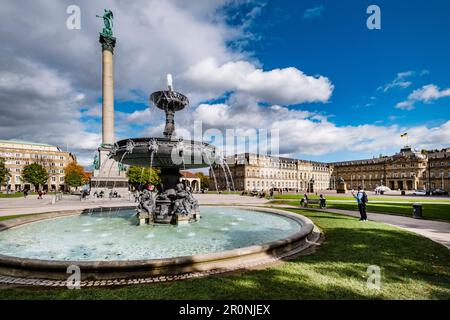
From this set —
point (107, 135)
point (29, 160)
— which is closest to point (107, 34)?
point (107, 135)

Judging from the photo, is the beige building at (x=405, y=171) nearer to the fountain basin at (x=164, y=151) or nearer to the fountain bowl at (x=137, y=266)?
the fountain basin at (x=164, y=151)

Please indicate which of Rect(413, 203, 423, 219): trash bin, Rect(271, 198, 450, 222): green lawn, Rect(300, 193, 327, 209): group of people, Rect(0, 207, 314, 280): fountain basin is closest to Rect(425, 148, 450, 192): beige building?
Rect(271, 198, 450, 222): green lawn

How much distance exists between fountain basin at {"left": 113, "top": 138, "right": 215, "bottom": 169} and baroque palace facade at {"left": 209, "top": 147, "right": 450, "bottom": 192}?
7117cm

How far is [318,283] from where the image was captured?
4.70 metres

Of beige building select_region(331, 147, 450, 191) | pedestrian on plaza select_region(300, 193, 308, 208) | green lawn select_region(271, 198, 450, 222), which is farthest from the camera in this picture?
beige building select_region(331, 147, 450, 191)

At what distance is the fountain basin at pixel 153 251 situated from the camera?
16.4ft

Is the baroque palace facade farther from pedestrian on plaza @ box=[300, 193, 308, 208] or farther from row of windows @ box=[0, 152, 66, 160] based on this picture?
row of windows @ box=[0, 152, 66, 160]

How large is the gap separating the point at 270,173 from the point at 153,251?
357 ft

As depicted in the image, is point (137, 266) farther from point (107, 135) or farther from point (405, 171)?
point (405, 171)

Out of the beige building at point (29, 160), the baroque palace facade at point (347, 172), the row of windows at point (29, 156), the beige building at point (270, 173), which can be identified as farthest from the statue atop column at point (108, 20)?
the row of windows at point (29, 156)

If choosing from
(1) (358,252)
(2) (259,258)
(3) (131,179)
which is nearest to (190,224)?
Result: (2) (259,258)

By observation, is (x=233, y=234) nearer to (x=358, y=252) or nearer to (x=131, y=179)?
(x=358, y=252)

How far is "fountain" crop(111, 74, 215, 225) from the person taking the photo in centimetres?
1038
